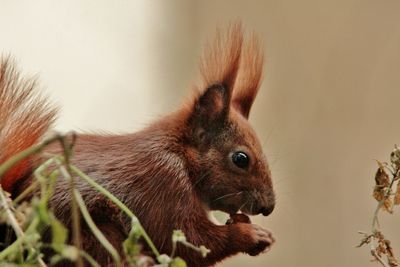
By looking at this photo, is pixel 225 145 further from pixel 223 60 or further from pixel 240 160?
pixel 223 60

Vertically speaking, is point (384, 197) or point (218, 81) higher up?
point (218, 81)

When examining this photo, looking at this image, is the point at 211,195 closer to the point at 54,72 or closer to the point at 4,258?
the point at 4,258

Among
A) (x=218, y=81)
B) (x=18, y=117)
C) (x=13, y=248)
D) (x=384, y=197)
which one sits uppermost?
(x=218, y=81)

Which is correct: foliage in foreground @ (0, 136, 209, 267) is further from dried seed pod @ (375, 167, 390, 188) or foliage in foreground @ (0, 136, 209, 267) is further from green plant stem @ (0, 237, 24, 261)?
dried seed pod @ (375, 167, 390, 188)

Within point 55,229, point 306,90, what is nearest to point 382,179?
point 55,229

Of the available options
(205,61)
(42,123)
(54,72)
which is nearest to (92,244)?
(42,123)
